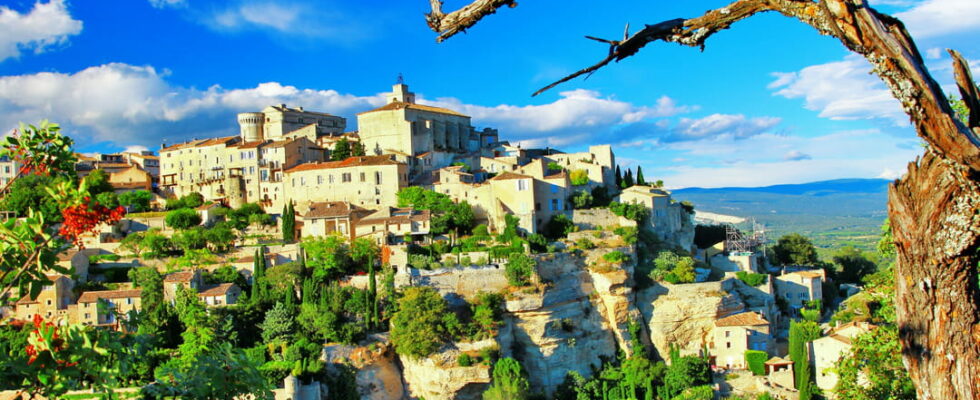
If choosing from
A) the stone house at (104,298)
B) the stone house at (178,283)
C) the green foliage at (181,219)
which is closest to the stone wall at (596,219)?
the stone house at (178,283)

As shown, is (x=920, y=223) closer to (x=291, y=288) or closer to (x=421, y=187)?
(x=291, y=288)

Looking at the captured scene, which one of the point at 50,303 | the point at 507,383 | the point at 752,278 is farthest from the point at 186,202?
the point at 752,278

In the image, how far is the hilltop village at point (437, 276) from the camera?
33.3m

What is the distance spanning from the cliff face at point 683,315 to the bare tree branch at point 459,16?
3694 centimetres

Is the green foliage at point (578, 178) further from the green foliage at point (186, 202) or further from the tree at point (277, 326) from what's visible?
the green foliage at point (186, 202)

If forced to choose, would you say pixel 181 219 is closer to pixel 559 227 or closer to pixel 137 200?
pixel 137 200

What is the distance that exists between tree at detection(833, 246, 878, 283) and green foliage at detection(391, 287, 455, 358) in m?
37.6

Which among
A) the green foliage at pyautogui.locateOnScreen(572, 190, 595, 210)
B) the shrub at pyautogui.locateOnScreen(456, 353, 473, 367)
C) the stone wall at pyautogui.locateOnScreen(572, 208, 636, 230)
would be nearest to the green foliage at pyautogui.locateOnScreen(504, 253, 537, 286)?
the shrub at pyautogui.locateOnScreen(456, 353, 473, 367)

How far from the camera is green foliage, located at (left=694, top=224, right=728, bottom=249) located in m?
55.2

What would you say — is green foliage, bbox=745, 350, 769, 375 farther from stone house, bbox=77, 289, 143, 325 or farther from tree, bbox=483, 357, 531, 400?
stone house, bbox=77, 289, 143, 325

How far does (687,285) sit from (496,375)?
13287mm

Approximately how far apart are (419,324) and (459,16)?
29.5 metres

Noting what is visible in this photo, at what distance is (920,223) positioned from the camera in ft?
12.0

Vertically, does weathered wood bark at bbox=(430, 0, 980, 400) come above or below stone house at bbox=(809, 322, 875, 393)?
above
